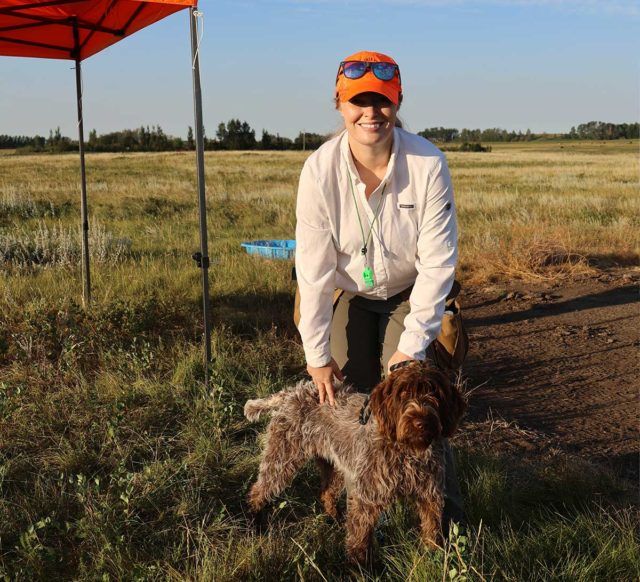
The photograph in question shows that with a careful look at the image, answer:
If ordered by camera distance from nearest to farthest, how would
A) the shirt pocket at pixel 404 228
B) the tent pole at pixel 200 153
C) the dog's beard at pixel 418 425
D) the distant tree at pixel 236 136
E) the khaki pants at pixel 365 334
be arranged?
the dog's beard at pixel 418 425
the shirt pocket at pixel 404 228
the khaki pants at pixel 365 334
the tent pole at pixel 200 153
the distant tree at pixel 236 136

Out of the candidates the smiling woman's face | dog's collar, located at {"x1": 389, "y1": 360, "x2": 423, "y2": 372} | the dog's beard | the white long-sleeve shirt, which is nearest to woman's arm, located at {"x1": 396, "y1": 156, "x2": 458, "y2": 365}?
the white long-sleeve shirt

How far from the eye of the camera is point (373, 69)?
10.1 feet

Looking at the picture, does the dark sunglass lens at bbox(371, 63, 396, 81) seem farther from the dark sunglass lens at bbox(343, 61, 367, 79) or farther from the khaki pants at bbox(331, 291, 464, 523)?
the khaki pants at bbox(331, 291, 464, 523)

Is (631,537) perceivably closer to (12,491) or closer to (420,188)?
(420,188)

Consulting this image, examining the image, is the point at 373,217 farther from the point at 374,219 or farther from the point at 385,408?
the point at 385,408

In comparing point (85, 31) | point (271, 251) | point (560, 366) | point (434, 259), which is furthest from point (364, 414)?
point (271, 251)

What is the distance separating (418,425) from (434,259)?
943 millimetres

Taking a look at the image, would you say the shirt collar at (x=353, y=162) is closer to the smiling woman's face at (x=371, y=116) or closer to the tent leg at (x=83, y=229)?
the smiling woman's face at (x=371, y=116)

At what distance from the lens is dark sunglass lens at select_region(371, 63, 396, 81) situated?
3.08 meters

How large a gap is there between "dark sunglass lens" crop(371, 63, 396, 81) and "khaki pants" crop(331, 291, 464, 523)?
1113 mm

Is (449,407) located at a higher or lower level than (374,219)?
lower

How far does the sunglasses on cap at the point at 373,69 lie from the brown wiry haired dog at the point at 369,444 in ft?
4.35

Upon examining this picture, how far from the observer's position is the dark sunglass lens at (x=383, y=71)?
10.1 ft

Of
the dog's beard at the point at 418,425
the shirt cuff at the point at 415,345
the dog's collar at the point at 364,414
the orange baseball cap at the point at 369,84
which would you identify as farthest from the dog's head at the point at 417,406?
the orange baseball cap at the point at 369,84
